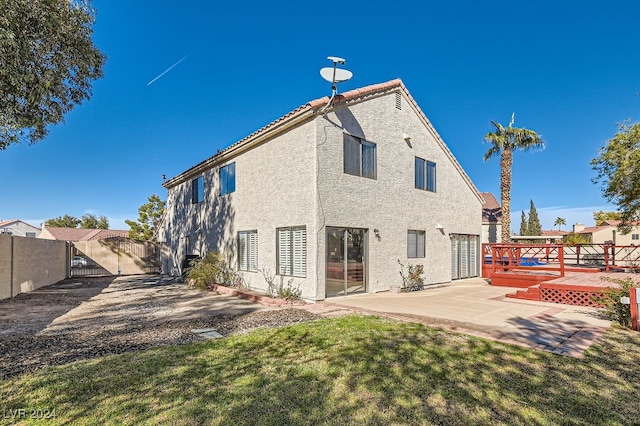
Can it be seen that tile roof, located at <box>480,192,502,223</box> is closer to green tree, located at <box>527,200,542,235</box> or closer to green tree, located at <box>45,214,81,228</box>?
green tree, located at <box>527,200,542,235</box>

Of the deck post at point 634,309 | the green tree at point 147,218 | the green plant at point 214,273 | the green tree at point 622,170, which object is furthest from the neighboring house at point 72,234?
the deck post at point 634,309

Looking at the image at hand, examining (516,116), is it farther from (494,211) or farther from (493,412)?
(493,412)

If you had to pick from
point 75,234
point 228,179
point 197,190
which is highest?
point 228,179

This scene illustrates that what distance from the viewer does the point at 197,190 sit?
778 inches

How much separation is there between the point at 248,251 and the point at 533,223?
75.1 m

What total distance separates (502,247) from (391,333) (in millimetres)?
11529

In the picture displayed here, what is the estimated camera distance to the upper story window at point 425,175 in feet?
52.0

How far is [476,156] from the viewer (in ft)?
91.4

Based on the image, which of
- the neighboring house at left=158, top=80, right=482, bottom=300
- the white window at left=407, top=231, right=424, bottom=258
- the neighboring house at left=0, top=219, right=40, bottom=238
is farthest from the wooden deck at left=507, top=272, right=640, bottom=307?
the neighboring house at left=0, top=219, right=40, bottom=238

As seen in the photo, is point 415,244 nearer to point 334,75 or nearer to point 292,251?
point 292,251

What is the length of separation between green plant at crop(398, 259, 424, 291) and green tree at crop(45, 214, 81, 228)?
76323 millimetres

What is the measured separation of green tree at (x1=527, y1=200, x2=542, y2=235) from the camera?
7024 centimetres

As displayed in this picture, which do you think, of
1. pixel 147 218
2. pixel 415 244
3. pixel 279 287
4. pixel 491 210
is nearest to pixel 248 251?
pixel 279 287

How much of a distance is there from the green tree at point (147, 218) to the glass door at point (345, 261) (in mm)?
A: 35319
